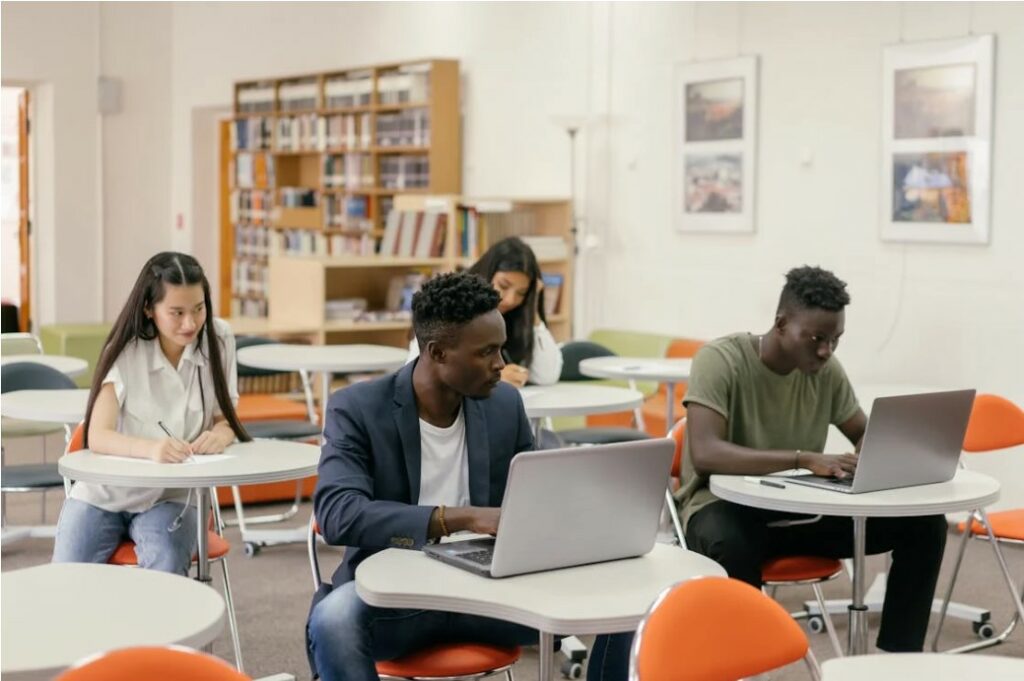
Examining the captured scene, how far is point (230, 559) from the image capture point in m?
5.98

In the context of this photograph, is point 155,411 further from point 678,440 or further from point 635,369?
point 635,369

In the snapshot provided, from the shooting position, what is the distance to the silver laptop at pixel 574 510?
2621 mm

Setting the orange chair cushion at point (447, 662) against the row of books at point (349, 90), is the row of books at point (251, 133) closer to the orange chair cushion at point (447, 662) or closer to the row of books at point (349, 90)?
the row of books at point (349, 90)

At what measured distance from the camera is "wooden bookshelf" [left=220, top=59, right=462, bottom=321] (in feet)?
32.7

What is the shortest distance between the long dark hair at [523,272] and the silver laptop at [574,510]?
2.51 m

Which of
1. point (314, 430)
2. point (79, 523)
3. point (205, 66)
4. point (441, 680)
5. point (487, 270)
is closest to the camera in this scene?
point (441, 680)

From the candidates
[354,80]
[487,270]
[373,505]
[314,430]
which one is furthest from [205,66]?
[373,505]

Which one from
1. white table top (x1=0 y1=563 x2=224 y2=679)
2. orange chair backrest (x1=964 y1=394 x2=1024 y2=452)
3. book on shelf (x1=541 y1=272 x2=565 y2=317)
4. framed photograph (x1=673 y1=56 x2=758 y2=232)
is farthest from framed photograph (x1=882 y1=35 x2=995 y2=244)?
white table top (x1=0 y1=563 x2=224 y2=679)

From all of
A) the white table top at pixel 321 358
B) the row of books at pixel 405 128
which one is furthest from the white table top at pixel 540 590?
the row of books at pixel 405 128

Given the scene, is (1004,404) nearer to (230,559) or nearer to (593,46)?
(230,559)

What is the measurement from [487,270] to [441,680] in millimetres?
2579

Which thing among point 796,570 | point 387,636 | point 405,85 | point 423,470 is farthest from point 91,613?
point 405,85

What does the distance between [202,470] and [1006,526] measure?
2.57 metres

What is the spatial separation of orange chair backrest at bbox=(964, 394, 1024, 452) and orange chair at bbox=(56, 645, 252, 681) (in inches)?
140
